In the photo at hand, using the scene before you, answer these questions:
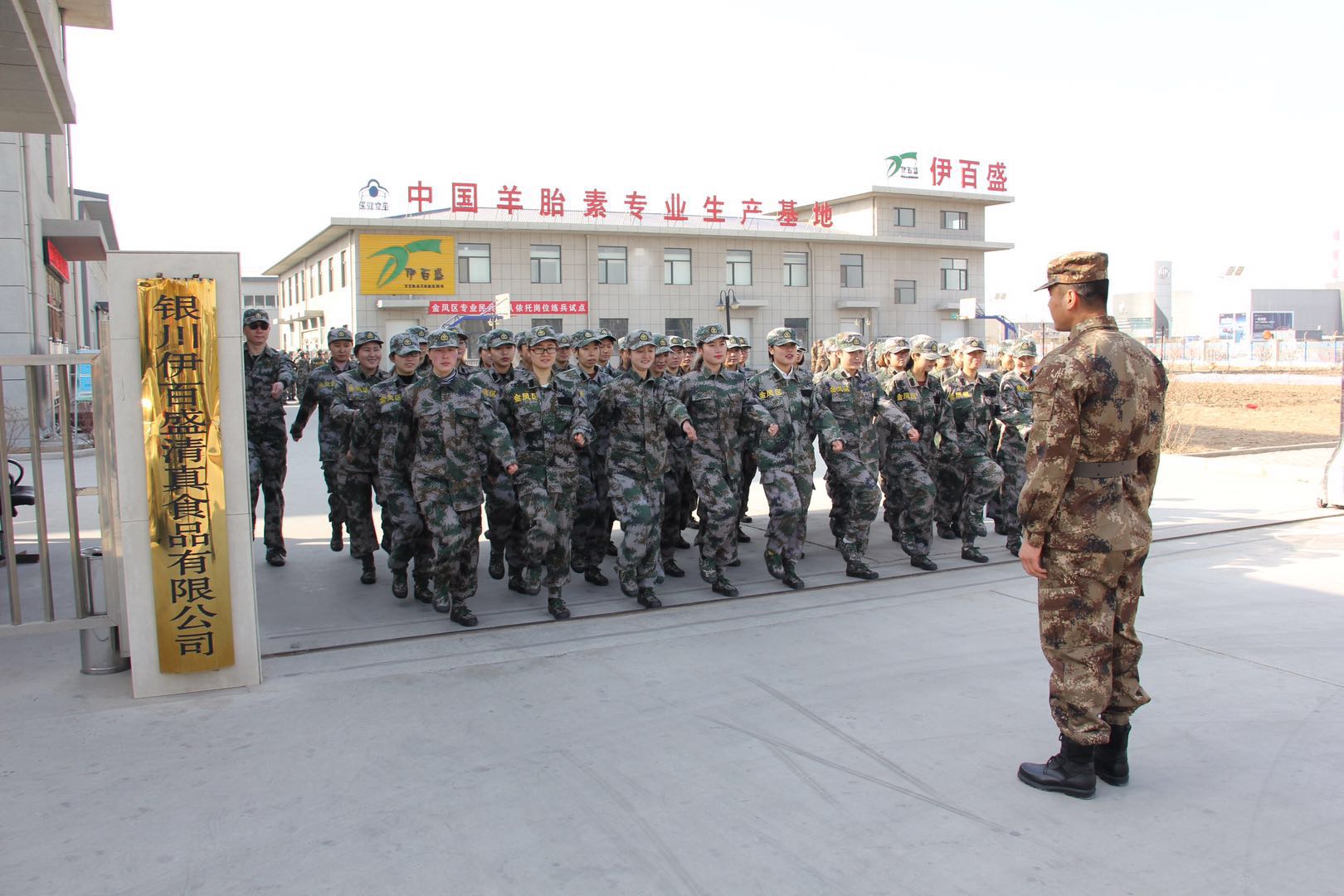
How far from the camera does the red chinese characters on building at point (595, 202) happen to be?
34.3m

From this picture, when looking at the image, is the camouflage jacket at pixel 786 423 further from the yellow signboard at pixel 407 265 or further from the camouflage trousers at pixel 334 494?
the yellow signboard at pixel 407 265

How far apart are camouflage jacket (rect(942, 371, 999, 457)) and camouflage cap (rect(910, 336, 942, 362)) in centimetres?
29

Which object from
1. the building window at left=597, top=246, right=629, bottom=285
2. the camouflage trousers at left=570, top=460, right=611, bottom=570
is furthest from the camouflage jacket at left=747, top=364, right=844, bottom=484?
the building window at left=597, top=246, right=629, bottom=285

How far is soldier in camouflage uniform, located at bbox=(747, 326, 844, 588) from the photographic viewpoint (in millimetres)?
7035

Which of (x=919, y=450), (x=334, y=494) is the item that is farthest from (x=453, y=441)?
(x=919, y=450)

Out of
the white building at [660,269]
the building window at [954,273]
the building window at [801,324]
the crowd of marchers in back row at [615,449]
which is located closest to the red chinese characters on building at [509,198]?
the white building at [660,269]

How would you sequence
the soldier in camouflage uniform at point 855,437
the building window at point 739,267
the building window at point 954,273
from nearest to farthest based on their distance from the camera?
the soldier in camouflage uniform at point 855,437
the building window at point 739,267
the building window at point 954,273

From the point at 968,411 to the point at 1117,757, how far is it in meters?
4.87

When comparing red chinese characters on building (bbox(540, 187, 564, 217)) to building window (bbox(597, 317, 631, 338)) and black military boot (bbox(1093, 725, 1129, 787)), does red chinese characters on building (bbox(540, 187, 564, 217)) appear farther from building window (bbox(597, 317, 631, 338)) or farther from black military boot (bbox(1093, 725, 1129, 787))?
black military boot (bbox(1093, 725, 1129, 787))

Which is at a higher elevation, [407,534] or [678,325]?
[678,325]

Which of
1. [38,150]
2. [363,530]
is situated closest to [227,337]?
[363,530]

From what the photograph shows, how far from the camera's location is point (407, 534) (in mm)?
6676

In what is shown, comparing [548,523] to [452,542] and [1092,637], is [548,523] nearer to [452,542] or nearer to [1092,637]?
[452,542]

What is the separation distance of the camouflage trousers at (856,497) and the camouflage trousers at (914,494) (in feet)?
A: 1.08
